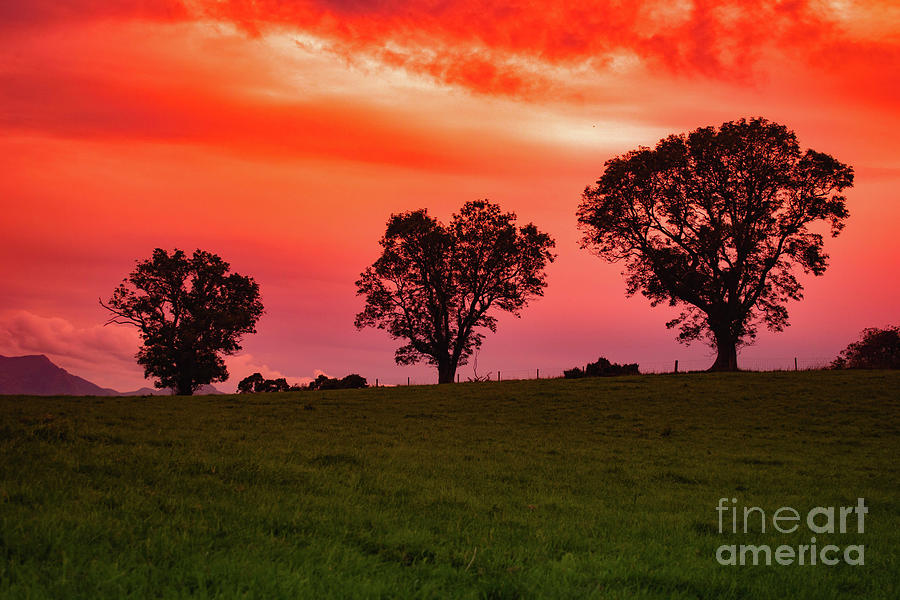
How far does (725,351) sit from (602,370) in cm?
1100

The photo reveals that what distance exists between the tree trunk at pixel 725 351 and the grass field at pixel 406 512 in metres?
29.6

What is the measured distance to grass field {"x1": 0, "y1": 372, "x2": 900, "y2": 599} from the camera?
677cm

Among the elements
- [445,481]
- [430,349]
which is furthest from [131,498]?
[430,349]

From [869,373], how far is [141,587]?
2146 inches

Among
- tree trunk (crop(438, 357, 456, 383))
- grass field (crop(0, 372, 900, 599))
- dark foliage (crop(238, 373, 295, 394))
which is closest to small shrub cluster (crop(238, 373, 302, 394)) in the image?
dark foliage (crop(238, 373, 295, 394))

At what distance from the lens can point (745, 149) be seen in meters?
52.4

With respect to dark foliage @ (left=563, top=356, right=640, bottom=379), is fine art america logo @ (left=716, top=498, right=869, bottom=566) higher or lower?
lower

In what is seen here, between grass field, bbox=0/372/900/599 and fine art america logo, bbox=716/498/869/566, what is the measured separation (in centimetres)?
23

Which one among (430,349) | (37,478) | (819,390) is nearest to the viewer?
(37,478)

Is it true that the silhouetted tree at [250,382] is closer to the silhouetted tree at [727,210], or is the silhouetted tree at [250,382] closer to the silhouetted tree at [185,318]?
the silhouetted tree at [185,318]

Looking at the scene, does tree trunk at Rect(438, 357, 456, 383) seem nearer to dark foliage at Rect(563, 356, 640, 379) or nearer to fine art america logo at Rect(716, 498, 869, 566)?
dark foliage at Rect(563, 356, 640, 379)

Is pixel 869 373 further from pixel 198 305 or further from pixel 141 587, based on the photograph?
pixel 198 305

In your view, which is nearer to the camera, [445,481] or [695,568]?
→ [695,568]

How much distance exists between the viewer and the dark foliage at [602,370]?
56938 mm
